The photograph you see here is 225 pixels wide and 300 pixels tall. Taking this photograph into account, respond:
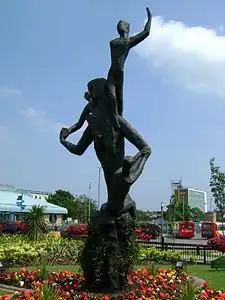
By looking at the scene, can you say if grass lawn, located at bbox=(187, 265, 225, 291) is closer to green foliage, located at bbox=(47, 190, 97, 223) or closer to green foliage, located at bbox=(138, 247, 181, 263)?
green foliage, located at bbox=(138, 247, 181, 263)

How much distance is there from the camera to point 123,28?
8.23 m

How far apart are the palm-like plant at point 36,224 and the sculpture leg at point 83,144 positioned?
13113 mm

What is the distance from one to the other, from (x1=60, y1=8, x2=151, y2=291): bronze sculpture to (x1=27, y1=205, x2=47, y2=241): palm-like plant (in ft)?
45.5

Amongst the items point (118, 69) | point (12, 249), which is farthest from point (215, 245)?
point (118, 69)

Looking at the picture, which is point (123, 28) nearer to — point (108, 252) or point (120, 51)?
point (120, 51)

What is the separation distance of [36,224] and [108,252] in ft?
47.7

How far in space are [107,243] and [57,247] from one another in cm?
975

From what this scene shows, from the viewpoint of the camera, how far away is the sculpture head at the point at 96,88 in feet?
28.3

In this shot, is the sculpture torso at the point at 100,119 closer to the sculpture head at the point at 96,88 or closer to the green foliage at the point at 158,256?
the sculpture head at the point at 96,88

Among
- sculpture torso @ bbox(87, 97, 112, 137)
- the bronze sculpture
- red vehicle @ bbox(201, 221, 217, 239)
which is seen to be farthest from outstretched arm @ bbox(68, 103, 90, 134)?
red vehicle @ bbox(201, 221, 217, 239)

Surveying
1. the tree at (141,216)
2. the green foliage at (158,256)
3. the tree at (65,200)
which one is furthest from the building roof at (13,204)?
the tree at (65,200)

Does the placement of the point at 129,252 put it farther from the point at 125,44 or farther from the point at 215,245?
the point at 215,245

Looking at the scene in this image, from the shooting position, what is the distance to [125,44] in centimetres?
805

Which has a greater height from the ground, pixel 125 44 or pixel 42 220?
pixel 125 44
